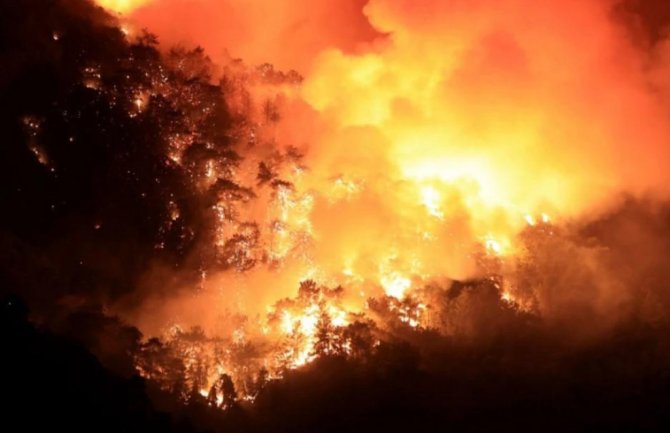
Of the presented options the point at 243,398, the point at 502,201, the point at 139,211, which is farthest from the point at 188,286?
the point at 502,201

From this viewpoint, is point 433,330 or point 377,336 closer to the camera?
point 377,336

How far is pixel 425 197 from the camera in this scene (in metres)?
34.6

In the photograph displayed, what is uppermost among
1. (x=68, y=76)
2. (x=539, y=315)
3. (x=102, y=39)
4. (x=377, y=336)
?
(x=102, y=39)

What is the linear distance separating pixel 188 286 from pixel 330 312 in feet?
19.8

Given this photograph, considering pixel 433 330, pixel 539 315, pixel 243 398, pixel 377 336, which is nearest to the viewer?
pixel 243 398

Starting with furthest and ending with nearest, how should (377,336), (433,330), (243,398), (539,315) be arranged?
(539,315) < (433,330) < (377,336) < (243,398)

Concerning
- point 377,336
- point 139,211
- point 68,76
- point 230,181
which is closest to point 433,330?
point 377,336

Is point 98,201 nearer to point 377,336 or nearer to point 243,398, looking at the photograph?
point 243,398

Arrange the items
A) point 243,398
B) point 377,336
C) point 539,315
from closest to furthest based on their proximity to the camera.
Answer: point 243,398
point 377,336
point 539,315

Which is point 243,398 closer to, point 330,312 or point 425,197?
point 330,312

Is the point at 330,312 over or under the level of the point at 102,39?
under

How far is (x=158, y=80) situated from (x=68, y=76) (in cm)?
388

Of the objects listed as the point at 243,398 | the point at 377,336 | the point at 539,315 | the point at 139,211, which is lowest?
the point at 243,398

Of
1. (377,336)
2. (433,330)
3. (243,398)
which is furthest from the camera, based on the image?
(433,330)
